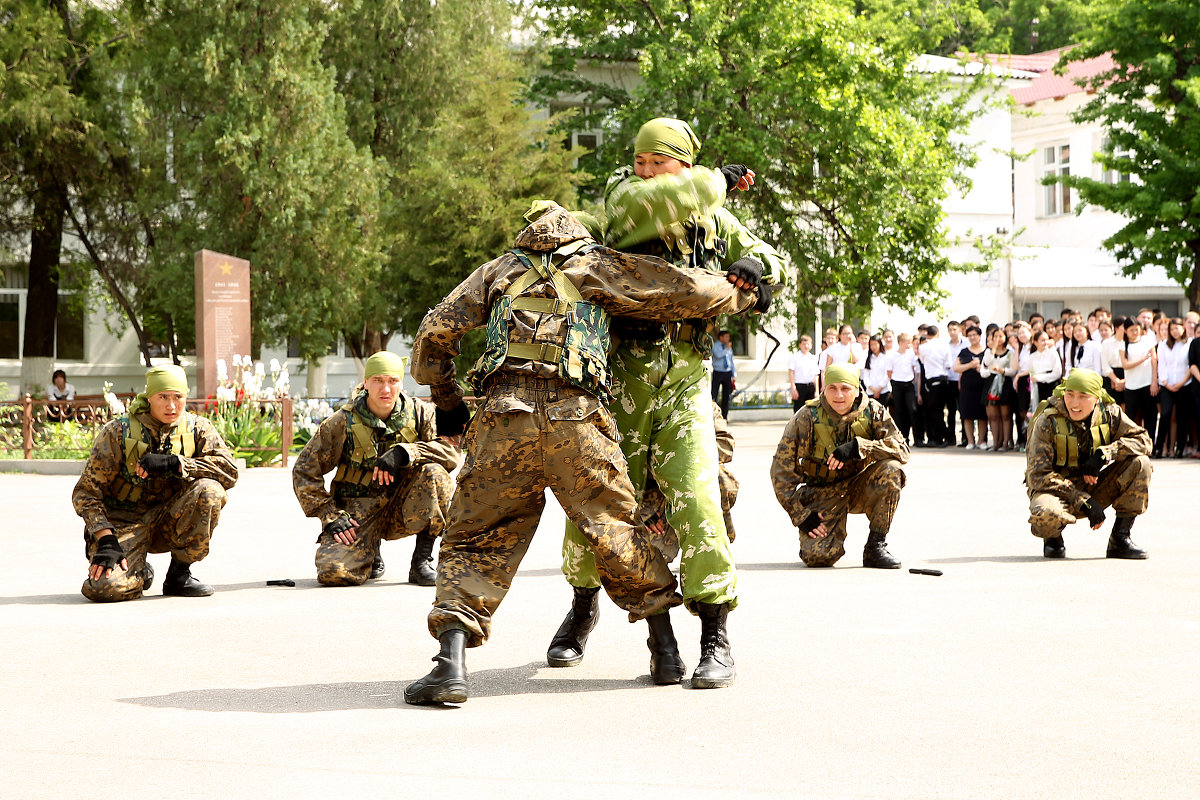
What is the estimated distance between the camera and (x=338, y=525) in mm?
8305

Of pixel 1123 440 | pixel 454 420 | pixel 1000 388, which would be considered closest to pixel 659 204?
pixel 454 420

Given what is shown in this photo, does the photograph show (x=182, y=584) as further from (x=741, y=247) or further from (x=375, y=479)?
(x=741, y=247)

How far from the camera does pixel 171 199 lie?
25.5 m

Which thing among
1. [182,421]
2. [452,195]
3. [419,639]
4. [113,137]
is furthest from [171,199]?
[419,639]

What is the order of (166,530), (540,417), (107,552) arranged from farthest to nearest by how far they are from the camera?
(166,530), (107,552), (540,417)

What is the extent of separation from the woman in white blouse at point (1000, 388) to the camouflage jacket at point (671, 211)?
1448cm

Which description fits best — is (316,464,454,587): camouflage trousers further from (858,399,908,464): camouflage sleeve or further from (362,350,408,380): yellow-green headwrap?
(858,399,908,464): camouflage sleeve

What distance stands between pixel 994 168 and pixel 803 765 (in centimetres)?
3647

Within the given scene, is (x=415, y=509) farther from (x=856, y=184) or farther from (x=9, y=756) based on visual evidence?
(x=856, y=184)

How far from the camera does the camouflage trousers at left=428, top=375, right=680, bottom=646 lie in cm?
514

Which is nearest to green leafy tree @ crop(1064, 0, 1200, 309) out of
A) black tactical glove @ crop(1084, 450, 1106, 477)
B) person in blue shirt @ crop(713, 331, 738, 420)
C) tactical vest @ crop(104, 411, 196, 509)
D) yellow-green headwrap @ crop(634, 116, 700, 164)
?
person in blue shirt @ crop(713, 331, 738, 420)

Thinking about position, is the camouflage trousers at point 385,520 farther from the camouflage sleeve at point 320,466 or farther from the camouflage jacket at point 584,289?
the camouflage jacket at point 584,289

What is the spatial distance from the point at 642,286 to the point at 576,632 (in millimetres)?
1589

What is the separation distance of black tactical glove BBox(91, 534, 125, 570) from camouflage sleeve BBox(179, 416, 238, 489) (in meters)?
0.55
